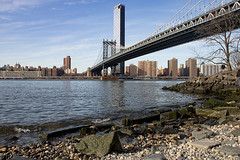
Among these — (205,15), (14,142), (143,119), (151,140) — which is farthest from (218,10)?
(14,142)

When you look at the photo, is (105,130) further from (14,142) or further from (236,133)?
(236,133)

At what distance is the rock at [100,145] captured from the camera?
3955 mm

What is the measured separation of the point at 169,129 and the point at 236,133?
70.5 inches

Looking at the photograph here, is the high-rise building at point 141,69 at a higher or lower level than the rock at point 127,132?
higher

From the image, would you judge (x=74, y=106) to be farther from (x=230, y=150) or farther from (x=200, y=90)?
(x=200, y=90)

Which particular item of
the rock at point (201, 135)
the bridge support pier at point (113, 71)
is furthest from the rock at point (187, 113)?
the bridge support pier at point (113, 71)

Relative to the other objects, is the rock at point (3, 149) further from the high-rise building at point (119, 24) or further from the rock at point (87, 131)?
the high-rise building at point (119, 24)

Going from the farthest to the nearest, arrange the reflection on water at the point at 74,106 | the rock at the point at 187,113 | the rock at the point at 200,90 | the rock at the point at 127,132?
the rock at the point at 200,90 < the reflection on water at the point at 74,106 < the rock at the point at 187,113 < the rock at the point at 127,132

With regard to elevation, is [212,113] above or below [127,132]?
above

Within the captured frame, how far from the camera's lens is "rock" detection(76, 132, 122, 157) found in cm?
395

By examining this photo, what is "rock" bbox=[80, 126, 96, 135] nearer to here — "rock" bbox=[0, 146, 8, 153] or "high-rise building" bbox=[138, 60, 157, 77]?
"rock" bbox=[0, 146, 8, 153]

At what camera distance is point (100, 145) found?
13.2 ft

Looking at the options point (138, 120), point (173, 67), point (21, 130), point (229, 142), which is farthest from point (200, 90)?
point (173, 67)

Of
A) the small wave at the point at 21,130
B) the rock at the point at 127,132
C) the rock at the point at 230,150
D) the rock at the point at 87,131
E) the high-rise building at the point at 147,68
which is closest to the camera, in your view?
the rock at the point at 230,150
